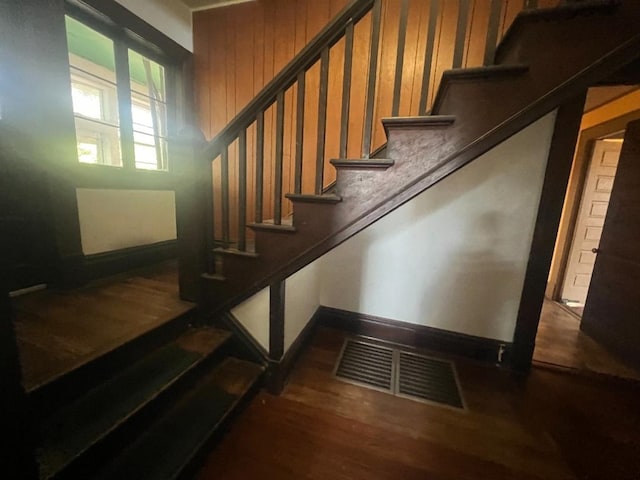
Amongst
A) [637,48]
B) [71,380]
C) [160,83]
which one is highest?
[160,83]

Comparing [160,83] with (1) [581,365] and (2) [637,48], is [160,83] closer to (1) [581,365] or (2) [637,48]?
(2) [637,48]

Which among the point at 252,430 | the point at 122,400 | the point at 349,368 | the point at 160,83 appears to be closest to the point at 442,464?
the point at 349,368

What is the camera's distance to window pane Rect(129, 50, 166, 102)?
2326mm

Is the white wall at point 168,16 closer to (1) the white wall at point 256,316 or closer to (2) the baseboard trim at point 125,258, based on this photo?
(2) the baseboard trim at point 125,258

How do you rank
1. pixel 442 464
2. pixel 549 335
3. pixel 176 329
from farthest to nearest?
pixel 549 335, pixel 176 329, pixel 442 464

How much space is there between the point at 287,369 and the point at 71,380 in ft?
3.66

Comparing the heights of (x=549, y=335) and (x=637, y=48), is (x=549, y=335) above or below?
below

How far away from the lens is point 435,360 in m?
2.04

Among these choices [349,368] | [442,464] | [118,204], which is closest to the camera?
[442,464]

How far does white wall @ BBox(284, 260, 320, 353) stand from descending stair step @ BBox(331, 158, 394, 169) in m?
0.83

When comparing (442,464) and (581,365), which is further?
(581,365)

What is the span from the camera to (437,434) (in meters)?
1.43

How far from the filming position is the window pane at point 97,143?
1.90 metres

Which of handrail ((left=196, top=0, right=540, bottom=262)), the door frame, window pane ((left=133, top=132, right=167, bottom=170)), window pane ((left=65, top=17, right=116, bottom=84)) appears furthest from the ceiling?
the door frame
